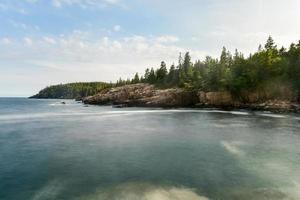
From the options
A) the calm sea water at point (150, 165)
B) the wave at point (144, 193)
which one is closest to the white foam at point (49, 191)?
the calm sea water at point (150, 165)

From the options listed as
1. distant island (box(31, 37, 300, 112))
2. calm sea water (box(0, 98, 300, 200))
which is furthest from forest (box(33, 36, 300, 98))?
calm sea water (box(0, 98, 300, 200))

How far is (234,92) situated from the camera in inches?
3905

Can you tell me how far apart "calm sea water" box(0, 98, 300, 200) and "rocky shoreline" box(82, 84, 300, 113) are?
143ft

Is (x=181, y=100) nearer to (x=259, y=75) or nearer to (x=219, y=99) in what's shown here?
(x=219, y=99)

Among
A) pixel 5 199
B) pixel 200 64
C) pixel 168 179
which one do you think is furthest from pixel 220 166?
pixel 200 64

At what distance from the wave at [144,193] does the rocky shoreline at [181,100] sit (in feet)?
223

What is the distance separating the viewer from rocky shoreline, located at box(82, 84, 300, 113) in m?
85.7

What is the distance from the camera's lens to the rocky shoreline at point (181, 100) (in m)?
85.7

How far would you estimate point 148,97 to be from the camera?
117625mm

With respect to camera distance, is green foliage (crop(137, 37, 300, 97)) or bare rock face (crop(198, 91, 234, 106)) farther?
bare rock face (crop(198, 91, 234, 106))

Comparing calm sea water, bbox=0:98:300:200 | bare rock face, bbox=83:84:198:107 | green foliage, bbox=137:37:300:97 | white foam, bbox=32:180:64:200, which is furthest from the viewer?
bare rock face, bbox=83:84:198:107

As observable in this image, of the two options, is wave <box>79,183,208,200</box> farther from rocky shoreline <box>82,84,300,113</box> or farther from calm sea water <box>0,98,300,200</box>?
rocky shoreline <box>82,84,300,113</box>

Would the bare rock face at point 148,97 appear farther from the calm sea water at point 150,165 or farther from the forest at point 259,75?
the calm sea water at point 150,165

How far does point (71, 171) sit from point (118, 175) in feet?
13.9
